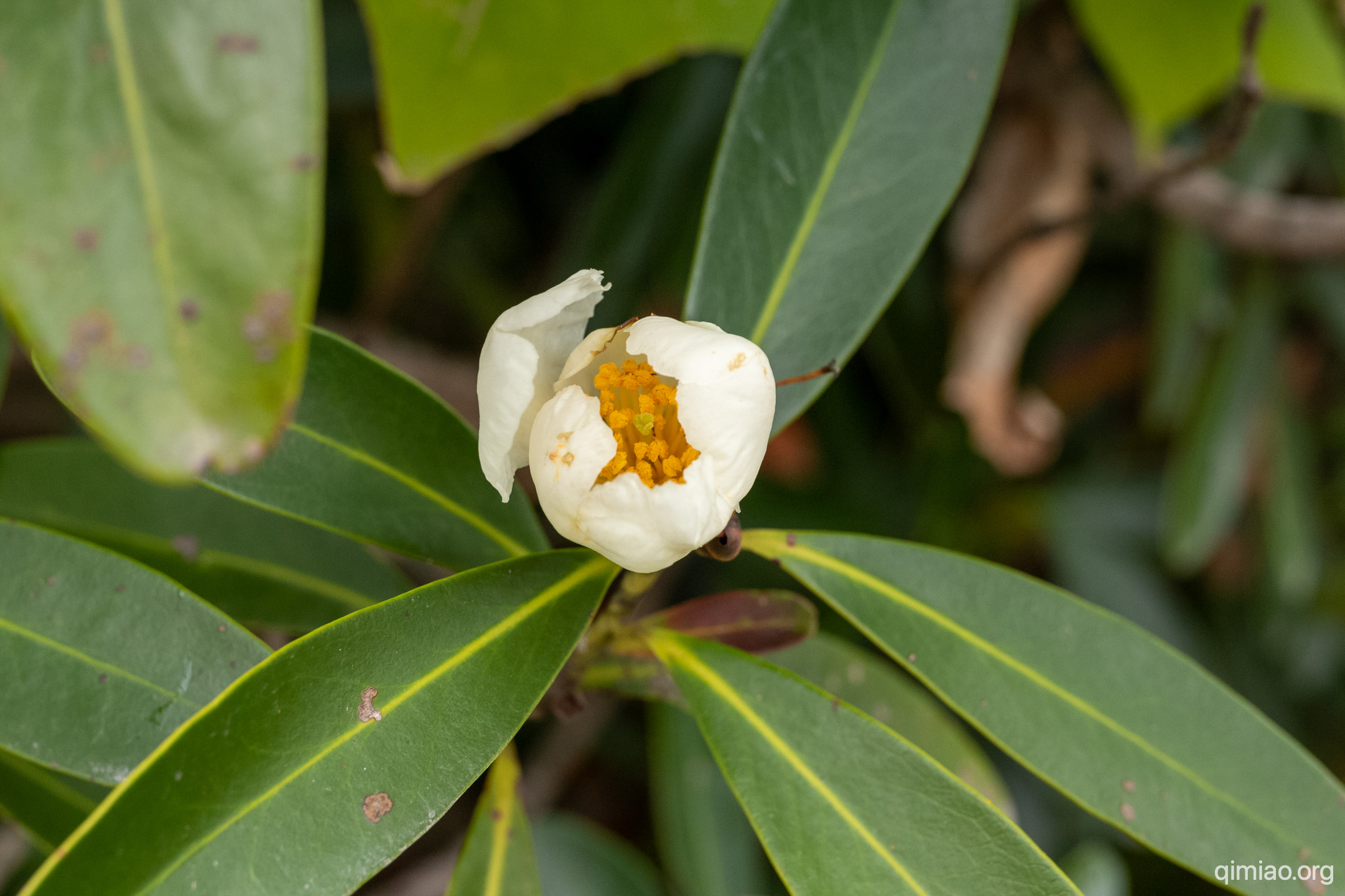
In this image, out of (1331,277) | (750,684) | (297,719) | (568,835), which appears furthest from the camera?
(1331,277)

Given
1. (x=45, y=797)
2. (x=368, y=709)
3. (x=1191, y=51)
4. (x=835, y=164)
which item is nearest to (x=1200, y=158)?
(x=1191, y=51)

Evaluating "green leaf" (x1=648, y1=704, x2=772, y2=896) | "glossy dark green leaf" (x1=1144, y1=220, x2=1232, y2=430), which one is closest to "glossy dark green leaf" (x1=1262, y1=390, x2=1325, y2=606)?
"glossy dark green leaf" (x1=1144, y1=220, x2=1232, y2=430)

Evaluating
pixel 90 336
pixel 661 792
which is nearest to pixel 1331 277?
pixel 661 792

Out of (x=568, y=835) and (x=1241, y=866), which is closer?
(x=1241, y=866)

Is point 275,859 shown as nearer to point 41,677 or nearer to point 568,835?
point 41,677

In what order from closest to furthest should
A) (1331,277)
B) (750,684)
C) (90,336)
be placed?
(90,336)
(750,684)
(1331,277)

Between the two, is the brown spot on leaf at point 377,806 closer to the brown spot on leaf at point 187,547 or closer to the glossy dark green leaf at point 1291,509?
the brown spot on leaf at point 187,547
